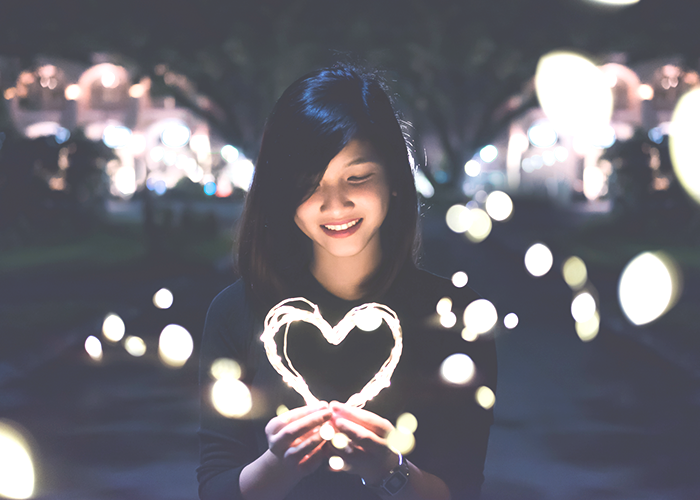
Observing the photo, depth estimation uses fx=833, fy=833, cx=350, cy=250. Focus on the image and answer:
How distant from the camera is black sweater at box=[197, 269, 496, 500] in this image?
1979mm

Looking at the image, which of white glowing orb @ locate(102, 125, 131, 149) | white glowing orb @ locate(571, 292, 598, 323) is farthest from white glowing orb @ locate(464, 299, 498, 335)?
white glowing orb @ locate(102, 125, 131, 149)


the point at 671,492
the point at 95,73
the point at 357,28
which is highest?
the point at 95,73

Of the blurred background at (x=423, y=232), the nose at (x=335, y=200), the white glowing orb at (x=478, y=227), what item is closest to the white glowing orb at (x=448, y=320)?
the blurred background at (x=423, y=232)

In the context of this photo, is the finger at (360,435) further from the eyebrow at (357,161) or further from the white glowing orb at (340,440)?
the eyebrow at (357,161)

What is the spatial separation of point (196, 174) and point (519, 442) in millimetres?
44648

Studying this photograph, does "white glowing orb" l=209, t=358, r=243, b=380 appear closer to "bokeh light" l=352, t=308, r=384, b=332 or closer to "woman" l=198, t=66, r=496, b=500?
"woman" l=198, t=66, r=496, b=500

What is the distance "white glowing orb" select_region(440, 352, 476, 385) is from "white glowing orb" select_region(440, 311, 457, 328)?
0.11 m

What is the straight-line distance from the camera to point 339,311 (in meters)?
2.06

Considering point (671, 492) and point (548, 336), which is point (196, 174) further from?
point (671, 492)

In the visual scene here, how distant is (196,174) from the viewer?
49562 millimetres

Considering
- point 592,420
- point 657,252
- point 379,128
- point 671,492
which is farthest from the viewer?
point 657,252

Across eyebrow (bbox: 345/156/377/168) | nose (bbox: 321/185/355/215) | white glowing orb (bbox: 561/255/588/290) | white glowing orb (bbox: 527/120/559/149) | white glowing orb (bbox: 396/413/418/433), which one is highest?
white glowing orb (bbox: 527/120/559/149)

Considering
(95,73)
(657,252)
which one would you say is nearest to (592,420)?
(657,252)

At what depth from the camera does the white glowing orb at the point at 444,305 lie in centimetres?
201
